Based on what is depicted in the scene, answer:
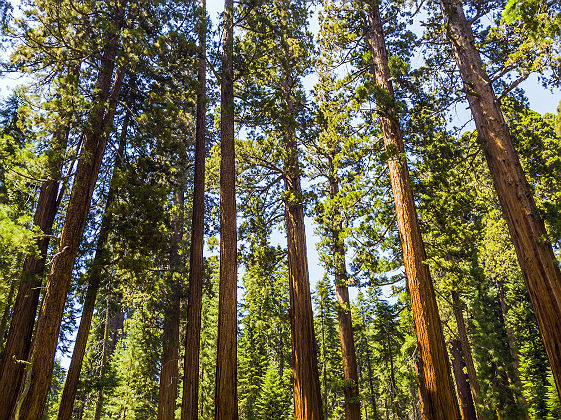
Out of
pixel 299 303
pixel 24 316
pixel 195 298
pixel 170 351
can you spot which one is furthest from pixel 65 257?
pixel 170 351

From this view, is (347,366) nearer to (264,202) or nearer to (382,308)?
(264,202)

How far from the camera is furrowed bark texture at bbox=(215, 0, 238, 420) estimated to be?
6.88 meters

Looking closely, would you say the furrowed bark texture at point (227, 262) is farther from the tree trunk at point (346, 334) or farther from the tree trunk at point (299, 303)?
Result: the tree trunk at point (346, 334)

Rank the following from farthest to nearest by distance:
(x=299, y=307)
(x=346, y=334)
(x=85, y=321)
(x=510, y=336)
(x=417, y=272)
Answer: (x=510, y=336) → (x=346, y=334) → (x=85, y=321) → (x=299, y=307) → (x=417, y=272)

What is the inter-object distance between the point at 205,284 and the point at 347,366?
5.91 meters

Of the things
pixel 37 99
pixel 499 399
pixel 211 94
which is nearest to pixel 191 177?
pixel 211 94

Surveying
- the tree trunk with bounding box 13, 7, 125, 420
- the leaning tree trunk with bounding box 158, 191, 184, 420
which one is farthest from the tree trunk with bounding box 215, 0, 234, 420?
the leaning tree trunk with bounding box 158, 191, 184, 420

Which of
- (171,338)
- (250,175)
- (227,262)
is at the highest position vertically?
(250,175)

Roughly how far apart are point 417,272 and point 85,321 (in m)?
8.76

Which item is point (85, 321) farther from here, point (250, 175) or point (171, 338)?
point (250, 175)

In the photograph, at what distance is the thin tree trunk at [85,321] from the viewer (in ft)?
29.7

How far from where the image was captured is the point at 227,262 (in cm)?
792

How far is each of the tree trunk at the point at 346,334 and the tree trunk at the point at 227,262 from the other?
338cm

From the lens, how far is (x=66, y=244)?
8.06 meters
